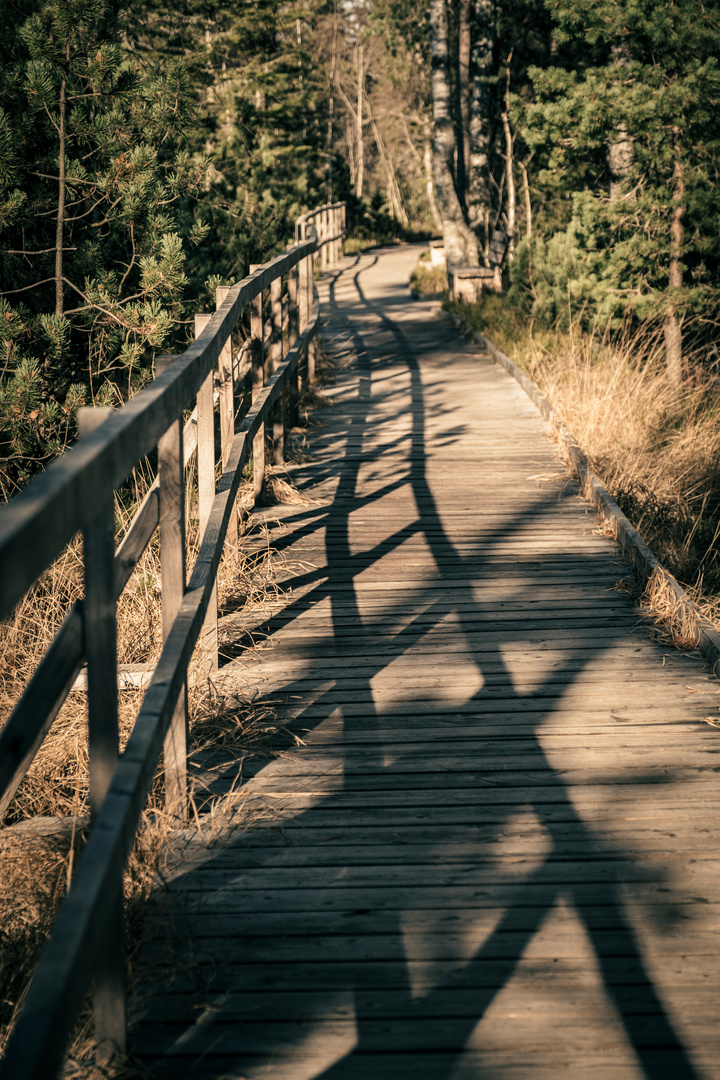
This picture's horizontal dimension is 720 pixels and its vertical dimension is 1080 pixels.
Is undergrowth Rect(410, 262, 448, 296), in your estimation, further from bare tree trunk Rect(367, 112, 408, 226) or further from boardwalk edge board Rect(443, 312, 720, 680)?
bare tree trunk Rect(367, 112, 408, 226)

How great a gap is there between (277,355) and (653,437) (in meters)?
3.16

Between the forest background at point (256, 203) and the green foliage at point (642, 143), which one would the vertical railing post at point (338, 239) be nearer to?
the forest background at point (256, 203)

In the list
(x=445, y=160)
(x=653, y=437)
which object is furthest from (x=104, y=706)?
(x=445, y=160)

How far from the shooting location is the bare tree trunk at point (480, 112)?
17.4 meters

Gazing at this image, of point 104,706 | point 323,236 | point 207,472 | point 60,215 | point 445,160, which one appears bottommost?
point 104,706

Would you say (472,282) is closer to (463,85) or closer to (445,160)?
(445,160)

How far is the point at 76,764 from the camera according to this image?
4027 millimetres

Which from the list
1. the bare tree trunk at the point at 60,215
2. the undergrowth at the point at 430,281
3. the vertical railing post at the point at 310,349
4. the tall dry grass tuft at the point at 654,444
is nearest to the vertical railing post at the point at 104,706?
the tall dry grass tuft at the point at 654,444

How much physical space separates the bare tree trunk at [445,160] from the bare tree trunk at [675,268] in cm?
770

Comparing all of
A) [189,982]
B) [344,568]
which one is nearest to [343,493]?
[344,568]

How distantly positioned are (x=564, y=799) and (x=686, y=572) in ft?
12.1

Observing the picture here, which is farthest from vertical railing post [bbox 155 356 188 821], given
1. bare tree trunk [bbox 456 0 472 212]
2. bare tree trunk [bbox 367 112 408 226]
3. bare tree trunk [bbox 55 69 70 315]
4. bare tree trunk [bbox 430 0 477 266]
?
bare tree trunk [bbox 367 112 408 226]

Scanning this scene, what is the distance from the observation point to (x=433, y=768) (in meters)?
3.53

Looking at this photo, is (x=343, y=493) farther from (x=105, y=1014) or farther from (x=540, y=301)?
(x=540, y=301)
